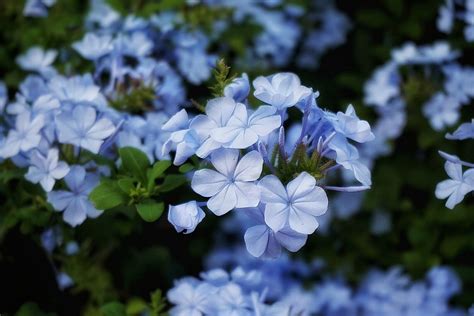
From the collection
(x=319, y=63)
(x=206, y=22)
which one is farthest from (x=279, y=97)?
(x=319, y=63)

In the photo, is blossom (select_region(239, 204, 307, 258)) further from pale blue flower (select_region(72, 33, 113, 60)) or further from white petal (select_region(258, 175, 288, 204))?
pale blue flower (select_region(72, 33, 113, 60))

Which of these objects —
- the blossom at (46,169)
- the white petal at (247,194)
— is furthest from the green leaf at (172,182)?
the white petal at (247,194)

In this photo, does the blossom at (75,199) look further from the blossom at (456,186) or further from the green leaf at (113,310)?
the blossom at (456,186)

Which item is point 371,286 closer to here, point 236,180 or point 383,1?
point 383,1

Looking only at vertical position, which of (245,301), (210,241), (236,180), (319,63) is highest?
(236,180)

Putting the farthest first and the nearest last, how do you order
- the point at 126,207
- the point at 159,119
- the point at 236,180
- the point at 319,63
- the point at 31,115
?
the point at 319,63 < the point at 159,119 < the point at 31,115 < the point at 126,207 < the point at 236,180

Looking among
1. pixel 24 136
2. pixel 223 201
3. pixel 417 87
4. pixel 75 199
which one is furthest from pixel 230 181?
pixel 417 87

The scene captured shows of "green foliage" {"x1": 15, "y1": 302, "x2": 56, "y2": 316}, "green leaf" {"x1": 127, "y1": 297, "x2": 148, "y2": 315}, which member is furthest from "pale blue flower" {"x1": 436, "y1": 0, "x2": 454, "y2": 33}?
"green foliage" {"x1": 15, "y1": 302, "x2": 56, "y2": 316}
